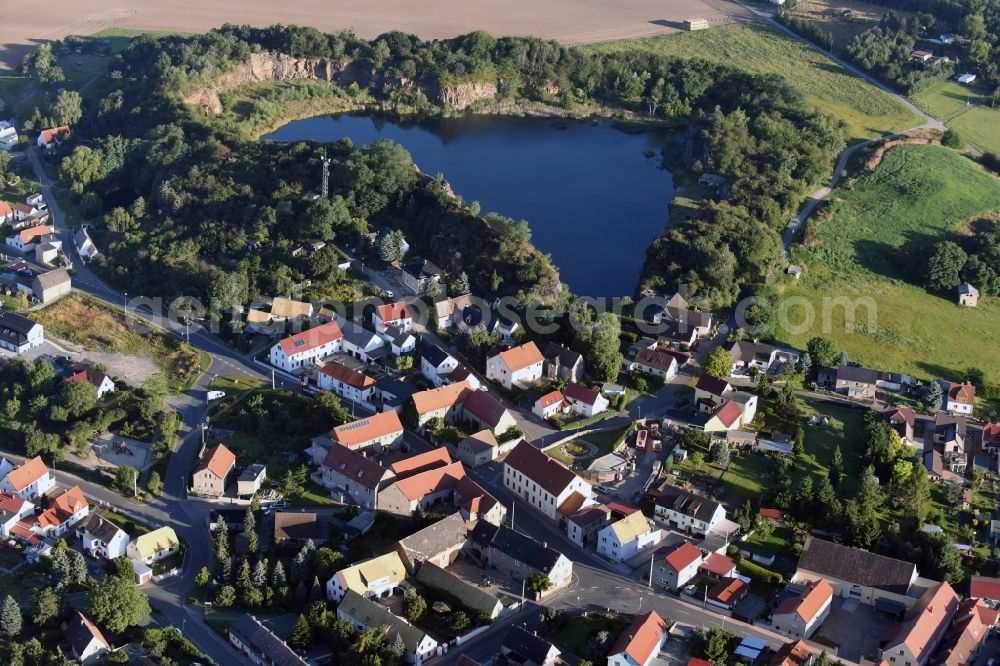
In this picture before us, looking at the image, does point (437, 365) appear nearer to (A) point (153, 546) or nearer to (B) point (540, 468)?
(B) point (540, 468)

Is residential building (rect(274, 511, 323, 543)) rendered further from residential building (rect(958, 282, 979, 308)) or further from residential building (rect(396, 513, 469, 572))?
residential building (rect(958, 282, 979, 308))

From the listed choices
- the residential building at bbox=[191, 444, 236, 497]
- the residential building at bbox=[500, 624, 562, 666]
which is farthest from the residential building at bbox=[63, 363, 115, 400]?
the residential building at bbox=[500, 624, 562, 666]

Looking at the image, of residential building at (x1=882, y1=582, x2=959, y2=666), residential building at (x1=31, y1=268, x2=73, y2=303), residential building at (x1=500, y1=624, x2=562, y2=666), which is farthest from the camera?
residential building at (x1=31, y1=268, x2=73, y2=303)

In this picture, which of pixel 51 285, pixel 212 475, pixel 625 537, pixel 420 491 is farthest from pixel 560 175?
pixel 625 537

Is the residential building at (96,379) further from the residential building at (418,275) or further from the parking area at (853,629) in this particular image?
the parking area at (853,629)

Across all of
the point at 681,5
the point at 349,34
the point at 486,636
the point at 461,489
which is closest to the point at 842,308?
the point at 461,489

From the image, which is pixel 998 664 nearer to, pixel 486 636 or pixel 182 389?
pixel 486 636
